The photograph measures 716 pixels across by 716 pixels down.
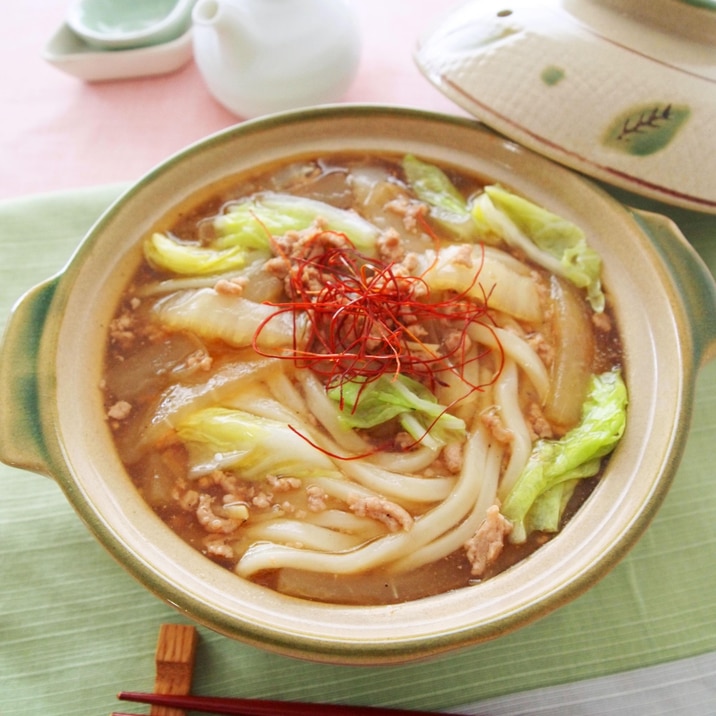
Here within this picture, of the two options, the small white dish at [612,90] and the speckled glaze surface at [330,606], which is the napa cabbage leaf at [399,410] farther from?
the small white dish at [612,90]

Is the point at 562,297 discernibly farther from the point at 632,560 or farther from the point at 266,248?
the point at 266,248

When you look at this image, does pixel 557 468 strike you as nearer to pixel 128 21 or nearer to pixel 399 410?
pixel 399 410

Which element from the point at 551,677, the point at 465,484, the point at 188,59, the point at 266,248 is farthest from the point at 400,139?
the point at 551,677

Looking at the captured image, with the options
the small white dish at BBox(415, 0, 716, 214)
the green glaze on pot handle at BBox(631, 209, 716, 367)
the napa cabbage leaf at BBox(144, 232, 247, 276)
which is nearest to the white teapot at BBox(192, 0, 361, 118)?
the small white dish at BBox(415, 0, 716, 214)

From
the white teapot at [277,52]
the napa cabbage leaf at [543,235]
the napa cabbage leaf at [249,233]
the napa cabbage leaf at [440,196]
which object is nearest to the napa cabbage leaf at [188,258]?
the napa cabbage leaf at [249,233]

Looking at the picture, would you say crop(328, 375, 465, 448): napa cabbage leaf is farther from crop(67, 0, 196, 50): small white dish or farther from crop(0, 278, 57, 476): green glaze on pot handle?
crop(67, 0, 196, 50): small white dish

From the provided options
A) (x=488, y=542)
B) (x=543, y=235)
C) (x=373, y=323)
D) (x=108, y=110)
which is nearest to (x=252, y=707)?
(x=488, y=542)
